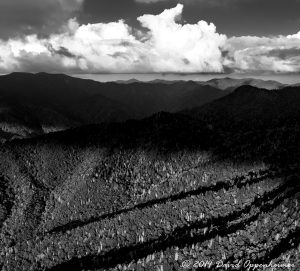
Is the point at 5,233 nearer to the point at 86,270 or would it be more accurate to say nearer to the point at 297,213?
the point at 86,270

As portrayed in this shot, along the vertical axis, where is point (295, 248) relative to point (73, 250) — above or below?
above

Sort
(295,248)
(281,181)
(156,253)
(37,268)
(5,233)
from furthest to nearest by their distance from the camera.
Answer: (5,233) → (281,181) → (37,268) → (156,253) → (295,248)

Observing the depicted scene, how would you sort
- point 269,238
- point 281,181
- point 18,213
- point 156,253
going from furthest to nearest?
point 18,213, point 281,181, point 156,253, point 269,238

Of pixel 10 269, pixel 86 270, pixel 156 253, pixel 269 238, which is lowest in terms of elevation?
pixel 10 269

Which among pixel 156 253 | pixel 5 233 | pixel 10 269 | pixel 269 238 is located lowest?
pixel 5 233

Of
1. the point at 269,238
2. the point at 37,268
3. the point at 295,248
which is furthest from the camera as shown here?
the point at 37,268

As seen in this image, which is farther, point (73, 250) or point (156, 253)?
point (73, 250)

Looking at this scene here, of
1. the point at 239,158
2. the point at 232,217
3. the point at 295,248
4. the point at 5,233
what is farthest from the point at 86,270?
the point at 239,158

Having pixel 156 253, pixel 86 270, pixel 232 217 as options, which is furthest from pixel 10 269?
pixel 232 217

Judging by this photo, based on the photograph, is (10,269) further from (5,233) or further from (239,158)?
(239,158)
